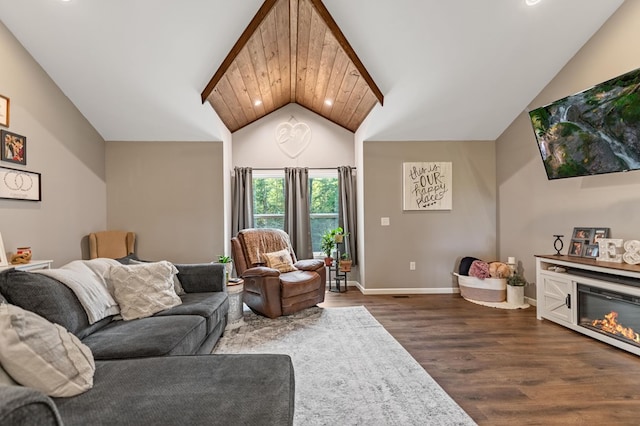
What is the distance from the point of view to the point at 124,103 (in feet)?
12.5

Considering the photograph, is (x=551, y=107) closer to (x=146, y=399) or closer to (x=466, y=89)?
A: (x=466, y=89)

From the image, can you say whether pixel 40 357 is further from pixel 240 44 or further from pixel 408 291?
pixel 408 291

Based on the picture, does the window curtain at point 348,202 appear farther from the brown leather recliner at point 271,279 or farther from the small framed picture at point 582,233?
the small framed picture at point 582,233

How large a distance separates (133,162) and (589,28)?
538 cm

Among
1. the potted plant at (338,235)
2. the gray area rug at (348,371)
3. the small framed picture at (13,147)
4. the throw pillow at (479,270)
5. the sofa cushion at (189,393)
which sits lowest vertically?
the gray area rug at (348,371)

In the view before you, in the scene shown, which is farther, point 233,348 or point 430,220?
point 430,220

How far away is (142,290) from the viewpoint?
2.35m

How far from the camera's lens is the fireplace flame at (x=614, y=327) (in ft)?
8.47

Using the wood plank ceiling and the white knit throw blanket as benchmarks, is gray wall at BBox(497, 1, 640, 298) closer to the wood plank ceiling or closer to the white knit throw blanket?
the wood plank ceiling

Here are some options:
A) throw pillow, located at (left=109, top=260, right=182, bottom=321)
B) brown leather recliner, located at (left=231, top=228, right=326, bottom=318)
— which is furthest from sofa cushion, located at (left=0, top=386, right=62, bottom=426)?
brown leather recliner, located at (left=231, top=228, right=326, bottom=318)

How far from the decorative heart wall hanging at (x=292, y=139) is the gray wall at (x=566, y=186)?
2902 mm

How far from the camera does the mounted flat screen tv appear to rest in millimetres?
2648

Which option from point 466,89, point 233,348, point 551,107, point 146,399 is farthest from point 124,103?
point 551,107

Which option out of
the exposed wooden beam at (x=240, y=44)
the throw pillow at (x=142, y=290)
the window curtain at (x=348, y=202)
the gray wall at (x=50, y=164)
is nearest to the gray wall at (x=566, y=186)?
the window curtain at (x=348, y=202)
